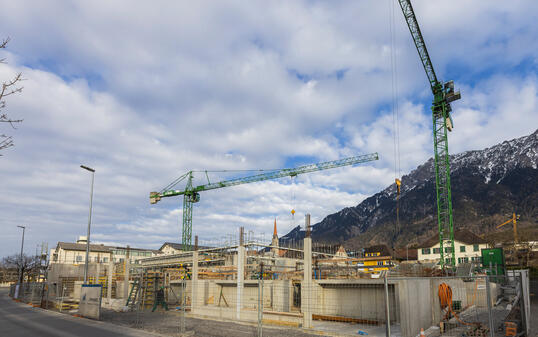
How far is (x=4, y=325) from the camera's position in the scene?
18078 millimetres

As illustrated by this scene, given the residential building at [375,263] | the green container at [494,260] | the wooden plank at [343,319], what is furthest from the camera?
the green container at [494,260]

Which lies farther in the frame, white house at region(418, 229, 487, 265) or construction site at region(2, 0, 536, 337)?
white house at region(418, 229, 487, 265)

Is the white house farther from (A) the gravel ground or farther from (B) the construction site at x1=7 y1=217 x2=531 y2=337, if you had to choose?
Result: (A) the gravel ground

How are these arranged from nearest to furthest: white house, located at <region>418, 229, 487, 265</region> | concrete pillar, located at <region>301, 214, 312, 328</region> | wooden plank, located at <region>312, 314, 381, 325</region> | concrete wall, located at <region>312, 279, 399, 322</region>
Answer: concrete pillar, located at <region>301, 214, 312, 328</region>
wooden plank, located at <region>312, 314, 381, 325</region>
concrete wall, located at <region>312, 279, 399, 322</region>
white house, located at <region>418, 229, 487, 265</region>

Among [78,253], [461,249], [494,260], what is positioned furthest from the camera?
[78,253]

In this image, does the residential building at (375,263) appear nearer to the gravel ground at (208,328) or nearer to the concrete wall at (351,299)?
the concrete wall at (351,299)

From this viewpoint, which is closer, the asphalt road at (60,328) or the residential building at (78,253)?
the asphalt road at (60,328)

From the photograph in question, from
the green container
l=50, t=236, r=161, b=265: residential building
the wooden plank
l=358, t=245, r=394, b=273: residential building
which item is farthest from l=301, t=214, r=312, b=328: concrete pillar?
l=50, t=236, r=161, b=265: residential building

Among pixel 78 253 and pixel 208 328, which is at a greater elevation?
pixel 78 253

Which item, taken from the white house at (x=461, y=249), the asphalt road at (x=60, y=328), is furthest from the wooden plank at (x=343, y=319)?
the white house at (x=461, y=249)

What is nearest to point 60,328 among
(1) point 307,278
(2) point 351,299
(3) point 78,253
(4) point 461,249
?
(1) point 307,278

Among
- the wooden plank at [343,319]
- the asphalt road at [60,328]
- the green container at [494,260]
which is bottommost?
the wooden plank at [343,319]

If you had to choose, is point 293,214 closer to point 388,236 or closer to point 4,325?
point 4,325

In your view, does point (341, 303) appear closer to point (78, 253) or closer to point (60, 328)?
point (60, 328)
